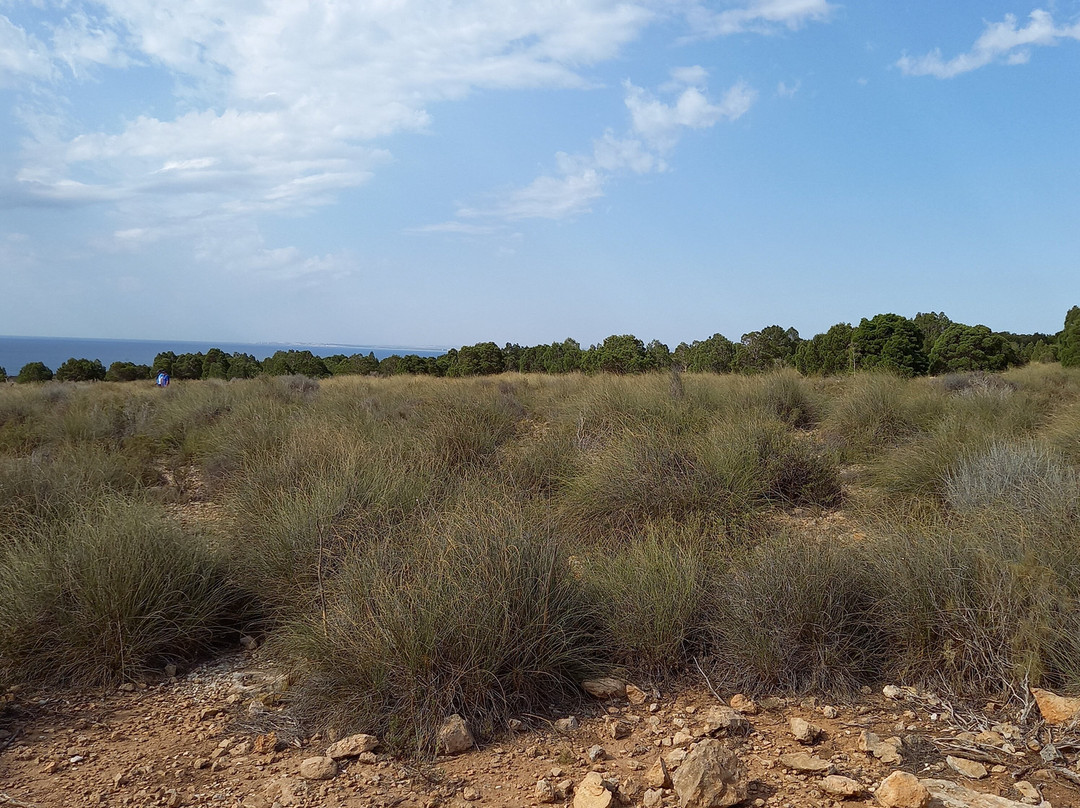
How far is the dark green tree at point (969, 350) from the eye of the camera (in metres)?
25.0

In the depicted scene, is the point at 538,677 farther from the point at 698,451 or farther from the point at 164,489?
the point at 164,489

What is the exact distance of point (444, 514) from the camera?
489 centimetres

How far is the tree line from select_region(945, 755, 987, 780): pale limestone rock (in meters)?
16.3

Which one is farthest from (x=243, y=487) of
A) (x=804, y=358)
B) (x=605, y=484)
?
(x=804, y=358)

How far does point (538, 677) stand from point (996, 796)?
1.86 m

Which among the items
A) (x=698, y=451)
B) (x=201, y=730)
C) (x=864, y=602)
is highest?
(x=698, y=451)

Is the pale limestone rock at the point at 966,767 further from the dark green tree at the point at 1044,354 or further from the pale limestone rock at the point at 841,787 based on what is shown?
the dark green tree at the point at 1044,354

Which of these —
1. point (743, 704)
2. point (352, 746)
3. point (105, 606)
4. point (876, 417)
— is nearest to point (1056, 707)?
point (743, 704)

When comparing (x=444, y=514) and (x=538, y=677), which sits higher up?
(x=444, y=514)

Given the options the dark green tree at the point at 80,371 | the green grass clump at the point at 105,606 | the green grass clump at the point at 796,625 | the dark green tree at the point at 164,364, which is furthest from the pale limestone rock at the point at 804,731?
the dark green tree at the point at 164,364

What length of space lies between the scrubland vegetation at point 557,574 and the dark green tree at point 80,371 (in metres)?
25.9

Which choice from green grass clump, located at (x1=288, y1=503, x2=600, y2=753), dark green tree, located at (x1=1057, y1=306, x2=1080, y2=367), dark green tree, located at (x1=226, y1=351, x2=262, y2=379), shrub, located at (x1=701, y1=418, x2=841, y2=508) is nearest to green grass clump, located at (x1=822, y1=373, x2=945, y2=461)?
shrub, located at (x1=701, y1=418, x2=841, y2=508)

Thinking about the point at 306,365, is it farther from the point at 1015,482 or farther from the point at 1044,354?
the point at 1044,354

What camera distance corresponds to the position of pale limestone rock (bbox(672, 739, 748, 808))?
103 inches
